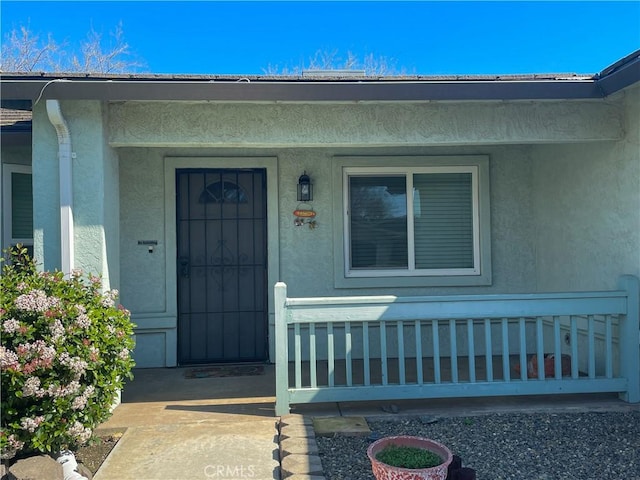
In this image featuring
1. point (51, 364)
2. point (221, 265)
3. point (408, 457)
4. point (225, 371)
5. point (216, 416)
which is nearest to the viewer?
point (408, 457)

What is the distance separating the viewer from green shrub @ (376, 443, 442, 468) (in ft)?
10.1

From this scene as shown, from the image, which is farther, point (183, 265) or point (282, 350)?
point (183, 265)

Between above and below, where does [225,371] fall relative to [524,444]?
above

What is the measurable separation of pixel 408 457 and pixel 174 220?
172 inches

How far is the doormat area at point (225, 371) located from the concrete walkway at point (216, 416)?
133mm

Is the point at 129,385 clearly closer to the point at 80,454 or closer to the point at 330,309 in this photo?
the point at 80,454

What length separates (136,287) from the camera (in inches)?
255

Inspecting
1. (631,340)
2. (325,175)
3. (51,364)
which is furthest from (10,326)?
(631,340)

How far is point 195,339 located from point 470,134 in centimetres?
412

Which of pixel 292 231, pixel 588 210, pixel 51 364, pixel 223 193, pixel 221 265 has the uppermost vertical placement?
pixel 223 193

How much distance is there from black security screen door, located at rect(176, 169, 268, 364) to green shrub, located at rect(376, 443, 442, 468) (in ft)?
11.9

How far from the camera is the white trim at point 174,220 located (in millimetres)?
6492

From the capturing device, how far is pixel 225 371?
6.30m

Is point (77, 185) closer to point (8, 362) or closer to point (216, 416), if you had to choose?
point (8, 362)
